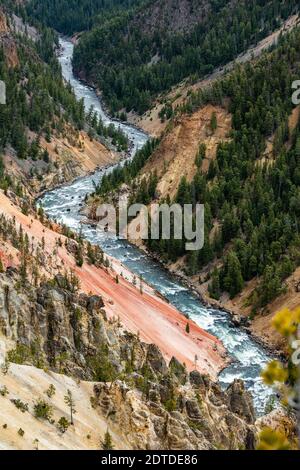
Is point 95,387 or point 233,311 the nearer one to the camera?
→ point 95,387

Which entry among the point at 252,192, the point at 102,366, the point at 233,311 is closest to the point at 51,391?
the point at 102,366

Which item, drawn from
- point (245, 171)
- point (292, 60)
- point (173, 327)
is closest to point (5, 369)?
point (173, 327)

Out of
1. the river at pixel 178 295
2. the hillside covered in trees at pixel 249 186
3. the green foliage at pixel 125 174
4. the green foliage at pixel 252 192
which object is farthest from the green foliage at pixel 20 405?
the green foliage at pixel 125 174

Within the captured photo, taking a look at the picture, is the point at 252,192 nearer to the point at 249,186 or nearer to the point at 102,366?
the point at 249,186

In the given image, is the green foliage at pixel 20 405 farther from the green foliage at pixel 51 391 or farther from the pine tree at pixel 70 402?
the green foliage at pixel 51 391

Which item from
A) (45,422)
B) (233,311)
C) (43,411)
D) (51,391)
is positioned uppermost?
(51,391)

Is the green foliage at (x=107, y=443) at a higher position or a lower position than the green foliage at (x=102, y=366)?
lower
